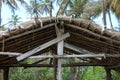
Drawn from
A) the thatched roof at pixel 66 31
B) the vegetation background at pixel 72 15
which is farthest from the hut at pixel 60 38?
the vegetation background at pixel 72 15

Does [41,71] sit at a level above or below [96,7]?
below

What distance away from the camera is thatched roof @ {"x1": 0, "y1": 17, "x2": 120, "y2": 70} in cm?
627

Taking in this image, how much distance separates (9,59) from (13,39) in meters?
2.31

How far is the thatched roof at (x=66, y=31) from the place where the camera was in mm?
6266

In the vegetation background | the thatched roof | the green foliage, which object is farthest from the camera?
the green foliage

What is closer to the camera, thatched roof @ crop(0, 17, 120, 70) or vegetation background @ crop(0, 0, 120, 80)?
thatched roof @ crop(0, 17, 120, 70)

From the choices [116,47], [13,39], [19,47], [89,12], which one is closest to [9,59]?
[19,47]

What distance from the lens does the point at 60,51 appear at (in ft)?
21.5

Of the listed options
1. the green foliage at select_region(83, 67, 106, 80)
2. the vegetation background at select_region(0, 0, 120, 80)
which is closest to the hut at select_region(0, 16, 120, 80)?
the vegetation background at select_region(0, 0, 120, 80)

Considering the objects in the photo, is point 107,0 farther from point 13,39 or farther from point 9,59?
point 13,39

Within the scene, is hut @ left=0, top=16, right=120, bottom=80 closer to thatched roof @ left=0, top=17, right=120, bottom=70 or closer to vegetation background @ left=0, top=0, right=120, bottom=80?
thatched roof @ left=0, top=17, right=120, bottom=70

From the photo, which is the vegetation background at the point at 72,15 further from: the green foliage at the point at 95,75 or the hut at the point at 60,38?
the hut at the point at 60,38

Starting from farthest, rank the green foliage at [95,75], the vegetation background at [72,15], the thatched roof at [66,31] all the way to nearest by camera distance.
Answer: the green foliage at [95,75] → the vegetation background at [72,15] → the thatched roof at [66,31]

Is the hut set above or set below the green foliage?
above
